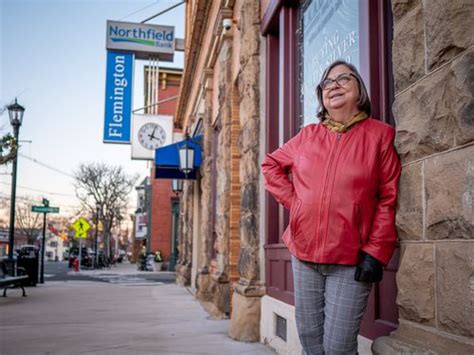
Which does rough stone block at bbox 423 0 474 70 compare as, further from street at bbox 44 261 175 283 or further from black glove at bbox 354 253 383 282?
street at bbox 44 261 175 283

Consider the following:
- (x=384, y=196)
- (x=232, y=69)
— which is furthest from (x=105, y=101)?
(x=384, y=196)

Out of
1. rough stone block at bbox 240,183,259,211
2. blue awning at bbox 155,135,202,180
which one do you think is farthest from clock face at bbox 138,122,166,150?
rough stone block at bbox 240,183,259,211

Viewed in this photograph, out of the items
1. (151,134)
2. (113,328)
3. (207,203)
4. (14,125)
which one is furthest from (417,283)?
(151,134)

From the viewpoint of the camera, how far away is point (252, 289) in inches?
241

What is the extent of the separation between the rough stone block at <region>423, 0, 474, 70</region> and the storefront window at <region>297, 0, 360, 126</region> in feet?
5.03

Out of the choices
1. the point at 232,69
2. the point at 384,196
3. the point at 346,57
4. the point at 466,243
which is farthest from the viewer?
the point at 232,69

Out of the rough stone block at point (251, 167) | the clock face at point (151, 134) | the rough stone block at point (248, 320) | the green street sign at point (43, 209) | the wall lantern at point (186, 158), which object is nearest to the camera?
the rough stone block at point (248, 320)

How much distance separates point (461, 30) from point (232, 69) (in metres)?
6.41

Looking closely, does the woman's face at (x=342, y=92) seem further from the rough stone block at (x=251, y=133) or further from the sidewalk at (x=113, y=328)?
the rough stone block at (x=251, y=133)

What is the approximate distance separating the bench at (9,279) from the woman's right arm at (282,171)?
8997 mm

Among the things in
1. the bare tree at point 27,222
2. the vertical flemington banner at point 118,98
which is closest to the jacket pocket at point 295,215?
the vertical flemington banner at point 118,98

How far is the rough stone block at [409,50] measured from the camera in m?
2.45

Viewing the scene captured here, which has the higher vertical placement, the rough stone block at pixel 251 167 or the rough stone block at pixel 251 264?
the rough stone block at pixel 251 167

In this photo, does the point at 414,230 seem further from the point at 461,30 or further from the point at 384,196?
the point at 461,30
